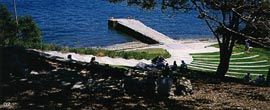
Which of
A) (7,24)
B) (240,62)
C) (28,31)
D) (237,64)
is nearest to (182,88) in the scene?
(237,64)

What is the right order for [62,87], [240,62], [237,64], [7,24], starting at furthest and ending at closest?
[7,24] → [240,62] → [237,64] → [62,87]

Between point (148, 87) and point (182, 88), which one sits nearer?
point (148, 87)

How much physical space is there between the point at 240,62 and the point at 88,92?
35.1m

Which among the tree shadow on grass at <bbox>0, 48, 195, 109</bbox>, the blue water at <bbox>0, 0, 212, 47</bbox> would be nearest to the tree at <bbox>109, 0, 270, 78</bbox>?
the tree shadow on grass at <bbox>0, 48, 195, 109</bbox>

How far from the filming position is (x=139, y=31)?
261 ft

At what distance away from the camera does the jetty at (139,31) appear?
7369cm

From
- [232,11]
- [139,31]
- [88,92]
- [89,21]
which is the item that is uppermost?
[232,11]

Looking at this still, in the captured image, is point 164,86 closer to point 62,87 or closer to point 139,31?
point 62,87

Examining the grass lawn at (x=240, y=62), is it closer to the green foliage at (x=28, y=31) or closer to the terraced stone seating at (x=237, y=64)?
the terraced stone seating at (x=237, y=64)

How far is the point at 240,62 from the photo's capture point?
50.7m

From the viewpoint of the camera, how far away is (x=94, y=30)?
3415 inches

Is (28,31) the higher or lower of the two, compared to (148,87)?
lower

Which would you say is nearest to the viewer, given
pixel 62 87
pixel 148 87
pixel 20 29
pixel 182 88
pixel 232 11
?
pixel 148 87

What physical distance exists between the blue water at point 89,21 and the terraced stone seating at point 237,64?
1932cm
